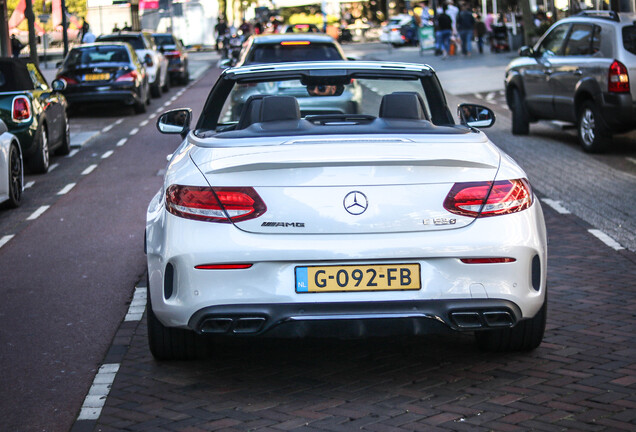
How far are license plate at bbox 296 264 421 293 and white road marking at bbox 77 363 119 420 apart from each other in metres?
1.07

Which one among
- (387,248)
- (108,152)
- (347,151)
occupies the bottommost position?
(108,152)

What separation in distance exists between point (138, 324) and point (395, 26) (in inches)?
2139

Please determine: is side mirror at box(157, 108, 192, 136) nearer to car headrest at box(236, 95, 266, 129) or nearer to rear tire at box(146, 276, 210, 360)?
car headrest at box(236, 95, 266, 129)

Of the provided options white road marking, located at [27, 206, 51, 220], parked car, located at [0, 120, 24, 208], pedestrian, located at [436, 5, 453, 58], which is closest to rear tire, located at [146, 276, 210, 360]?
white road marking, located at [27, 206, 51, 220]

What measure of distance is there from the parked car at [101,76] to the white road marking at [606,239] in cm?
1586

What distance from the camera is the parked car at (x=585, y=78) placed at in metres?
14.5

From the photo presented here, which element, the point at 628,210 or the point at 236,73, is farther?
the point at 628,210

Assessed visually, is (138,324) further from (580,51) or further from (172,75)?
(172,75)

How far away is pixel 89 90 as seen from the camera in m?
24.0

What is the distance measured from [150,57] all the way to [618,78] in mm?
16198

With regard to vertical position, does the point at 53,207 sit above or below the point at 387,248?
below

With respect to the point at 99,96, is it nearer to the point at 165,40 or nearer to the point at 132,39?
the point at 132,39

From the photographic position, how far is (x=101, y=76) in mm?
24031

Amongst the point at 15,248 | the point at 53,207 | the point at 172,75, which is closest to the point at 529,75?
the point at 53,207
